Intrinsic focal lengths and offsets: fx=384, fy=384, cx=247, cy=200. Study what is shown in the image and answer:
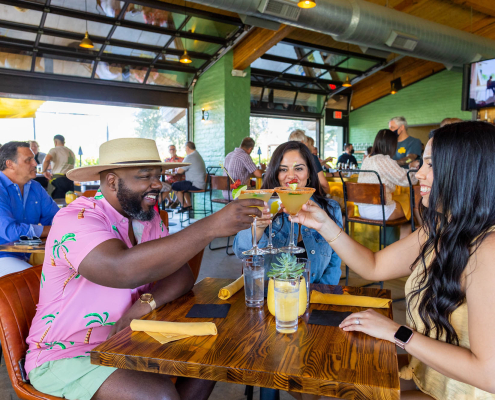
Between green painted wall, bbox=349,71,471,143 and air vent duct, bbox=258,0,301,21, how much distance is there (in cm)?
684

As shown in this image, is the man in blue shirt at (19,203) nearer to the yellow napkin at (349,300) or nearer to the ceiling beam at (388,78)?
the yellow napkin at (349,300)

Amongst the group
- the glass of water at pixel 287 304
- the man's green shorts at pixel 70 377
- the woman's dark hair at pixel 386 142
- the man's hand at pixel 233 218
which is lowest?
the man's green shorts at pixel 70 377

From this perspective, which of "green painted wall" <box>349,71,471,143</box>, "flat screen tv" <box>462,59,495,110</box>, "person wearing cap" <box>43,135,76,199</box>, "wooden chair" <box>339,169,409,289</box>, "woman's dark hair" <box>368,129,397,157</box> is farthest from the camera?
"green painted wall" <box>349,71,471,143</box>

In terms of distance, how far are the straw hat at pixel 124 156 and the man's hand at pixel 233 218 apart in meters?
0.49

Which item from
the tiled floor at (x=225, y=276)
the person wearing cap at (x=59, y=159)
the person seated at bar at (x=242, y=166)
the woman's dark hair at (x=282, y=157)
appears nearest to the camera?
the tiled floor at (x=225, y=276)

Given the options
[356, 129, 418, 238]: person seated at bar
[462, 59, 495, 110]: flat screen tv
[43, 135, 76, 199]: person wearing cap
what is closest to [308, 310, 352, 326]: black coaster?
[356, 129, 418, 238]: person seated at bar

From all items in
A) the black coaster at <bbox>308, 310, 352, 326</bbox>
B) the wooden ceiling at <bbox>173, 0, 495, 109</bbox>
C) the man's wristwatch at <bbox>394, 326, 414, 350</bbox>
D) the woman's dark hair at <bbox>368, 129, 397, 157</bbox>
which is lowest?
the black coaster at <bbox>308, 310, 352, 326</bbox>

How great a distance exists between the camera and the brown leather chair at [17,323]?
119cm

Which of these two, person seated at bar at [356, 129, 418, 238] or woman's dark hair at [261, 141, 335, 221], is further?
person seated at bar at [356, 129, 418, 238]

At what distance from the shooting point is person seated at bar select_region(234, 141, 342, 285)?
→ 6.14 feet

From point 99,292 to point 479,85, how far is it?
26.6 ft

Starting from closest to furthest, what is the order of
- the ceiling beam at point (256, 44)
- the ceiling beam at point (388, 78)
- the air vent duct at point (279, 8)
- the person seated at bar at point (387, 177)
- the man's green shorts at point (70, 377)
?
the man's green shorts at point (70, 377)
the person seated at bar at point (387, 177)
the air vent duct at point (279, 8)
the ceiling beam at point (256, 44)
the ceiling beam at point (388, 78)

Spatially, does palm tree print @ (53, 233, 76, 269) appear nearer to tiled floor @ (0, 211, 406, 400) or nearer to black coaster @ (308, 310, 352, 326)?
black coaster @ (308, 310, 352, 326)

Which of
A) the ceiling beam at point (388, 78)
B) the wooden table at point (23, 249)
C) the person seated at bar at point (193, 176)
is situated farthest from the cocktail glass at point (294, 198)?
the ceiling beam at point (388, 78)
